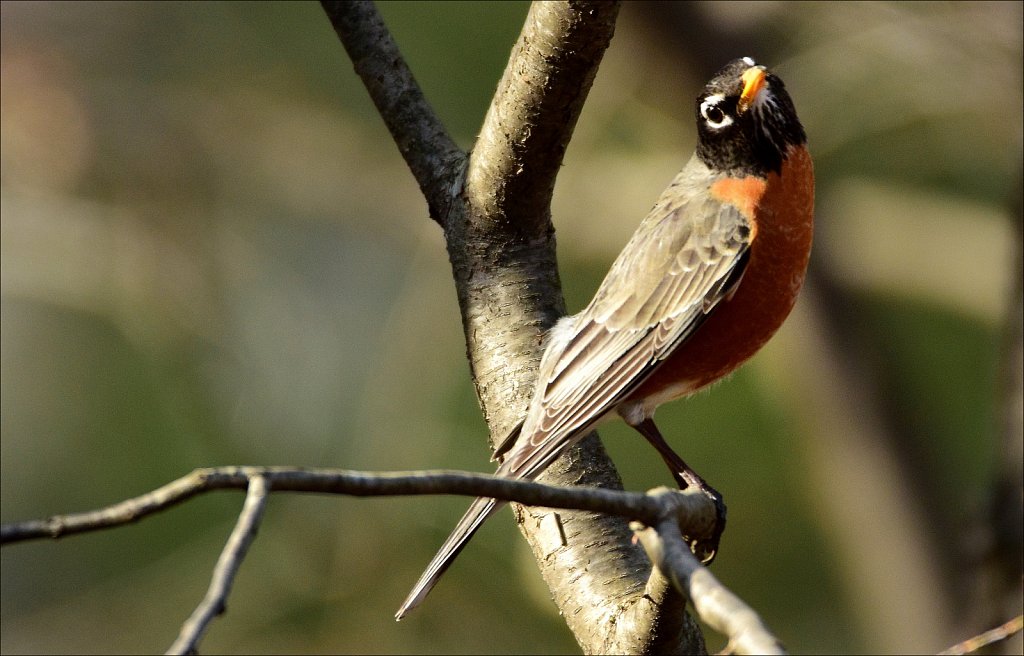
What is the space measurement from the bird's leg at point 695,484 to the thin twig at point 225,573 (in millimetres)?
1294

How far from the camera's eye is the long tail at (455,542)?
10.4 feet

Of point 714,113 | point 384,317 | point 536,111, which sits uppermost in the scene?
point 384,317

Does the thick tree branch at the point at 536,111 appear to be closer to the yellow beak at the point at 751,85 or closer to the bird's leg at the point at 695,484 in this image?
the bird's leg at the point at 695,484

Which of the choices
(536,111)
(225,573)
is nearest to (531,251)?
(536,111)

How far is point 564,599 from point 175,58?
797 centimetres

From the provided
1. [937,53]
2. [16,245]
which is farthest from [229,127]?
[937,53]

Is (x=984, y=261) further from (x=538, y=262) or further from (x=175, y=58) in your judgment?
(x=175, y=58)

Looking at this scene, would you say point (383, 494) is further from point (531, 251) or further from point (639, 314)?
point (639, 314)

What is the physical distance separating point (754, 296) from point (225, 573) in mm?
→ 2548

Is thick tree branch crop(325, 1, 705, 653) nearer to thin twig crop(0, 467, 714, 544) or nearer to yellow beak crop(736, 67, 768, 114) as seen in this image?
thin twig crop(0, 467, 714, 544)

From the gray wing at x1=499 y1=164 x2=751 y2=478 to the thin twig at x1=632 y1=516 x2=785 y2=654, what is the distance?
131 centimetres

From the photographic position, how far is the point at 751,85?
12.7 feet

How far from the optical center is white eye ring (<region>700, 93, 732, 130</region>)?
155 inches

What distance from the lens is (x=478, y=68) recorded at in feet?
32.8
